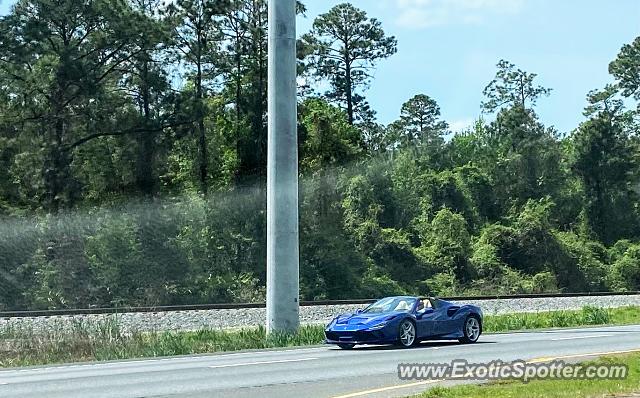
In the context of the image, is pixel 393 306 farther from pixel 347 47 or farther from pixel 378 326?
pixel 347 47

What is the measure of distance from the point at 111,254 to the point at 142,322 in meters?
22.2

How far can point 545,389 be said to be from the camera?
475 inches

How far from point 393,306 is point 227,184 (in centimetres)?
4199

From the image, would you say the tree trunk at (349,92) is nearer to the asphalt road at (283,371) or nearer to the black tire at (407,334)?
the asphalt road at (283,371)

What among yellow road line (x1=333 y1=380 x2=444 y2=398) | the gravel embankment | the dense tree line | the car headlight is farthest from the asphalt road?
the dense tree line

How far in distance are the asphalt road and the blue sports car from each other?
30 cm

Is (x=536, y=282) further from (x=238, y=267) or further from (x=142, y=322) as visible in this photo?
(x=142, y=322)

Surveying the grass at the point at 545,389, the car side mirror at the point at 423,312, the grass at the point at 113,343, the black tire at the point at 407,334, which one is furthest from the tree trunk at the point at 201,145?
the grass at the point at 545,389

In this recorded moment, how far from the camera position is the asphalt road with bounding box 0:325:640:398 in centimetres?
1335

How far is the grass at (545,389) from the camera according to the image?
37.5 ft

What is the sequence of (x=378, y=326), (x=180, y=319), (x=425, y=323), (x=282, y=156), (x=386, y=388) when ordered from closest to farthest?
(x=386, y=388) < (x=378, y=326) < (x=425, y=323) < (x=282, y=156) < (x=180, y=319)

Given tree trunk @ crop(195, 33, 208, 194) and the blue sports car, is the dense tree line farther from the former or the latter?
the blue sports car

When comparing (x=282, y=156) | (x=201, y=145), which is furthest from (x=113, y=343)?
(x=201, y=145)

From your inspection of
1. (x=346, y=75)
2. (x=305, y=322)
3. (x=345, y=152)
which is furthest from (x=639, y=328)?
(x=346, y=75)
